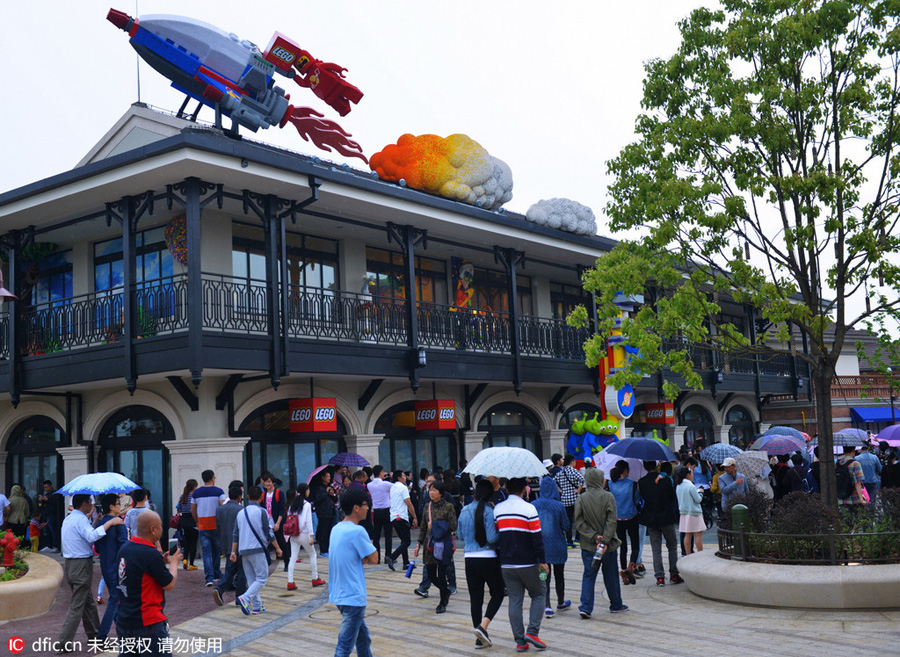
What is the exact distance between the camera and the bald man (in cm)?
657

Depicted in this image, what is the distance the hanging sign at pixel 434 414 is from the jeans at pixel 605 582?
11.5 metres

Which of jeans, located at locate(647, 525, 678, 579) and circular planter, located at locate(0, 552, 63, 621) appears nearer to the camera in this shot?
circular planter, located at locate(0, 552, 63, 621)

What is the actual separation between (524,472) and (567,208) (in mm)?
15179

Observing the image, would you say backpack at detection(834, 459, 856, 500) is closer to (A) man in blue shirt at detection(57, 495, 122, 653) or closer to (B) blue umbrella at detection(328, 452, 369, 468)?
(B) blue umbrella at detection(328, 452, 369, 468)

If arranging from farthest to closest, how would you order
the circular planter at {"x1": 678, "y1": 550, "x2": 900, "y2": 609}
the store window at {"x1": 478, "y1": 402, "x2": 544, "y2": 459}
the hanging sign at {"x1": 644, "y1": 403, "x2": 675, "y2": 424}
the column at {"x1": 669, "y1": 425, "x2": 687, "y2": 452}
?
the column at {"x1": 669, "y1": 425, "x2": 687, "y2": 452} < the hanging sign at {"x1": 644, "y1": 403, "x2": 675, "y2": 424} < the store window at {"x1": 478, "y1": 402, "x2": 544, "y2": 459} < the circular planter at {"x1": 678, "y1": 550, "x2": 900, "y2": 609}

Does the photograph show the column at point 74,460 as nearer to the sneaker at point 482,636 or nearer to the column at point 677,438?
the sneaker at point 482,636

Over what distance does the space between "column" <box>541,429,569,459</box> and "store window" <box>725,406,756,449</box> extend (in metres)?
11.0

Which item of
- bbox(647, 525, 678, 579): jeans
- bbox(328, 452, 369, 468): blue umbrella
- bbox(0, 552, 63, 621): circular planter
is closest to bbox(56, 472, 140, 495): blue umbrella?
bbox(0, 552, 63, 621): circular planter

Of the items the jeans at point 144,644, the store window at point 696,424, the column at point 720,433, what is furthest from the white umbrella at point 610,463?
the column at point 720,433

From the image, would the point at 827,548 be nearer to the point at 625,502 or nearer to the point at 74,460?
the point at 625,502

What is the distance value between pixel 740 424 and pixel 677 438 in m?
5.62

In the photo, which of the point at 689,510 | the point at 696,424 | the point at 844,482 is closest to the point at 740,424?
the point at 696,424

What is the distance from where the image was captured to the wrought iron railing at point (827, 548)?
1010 centimetres

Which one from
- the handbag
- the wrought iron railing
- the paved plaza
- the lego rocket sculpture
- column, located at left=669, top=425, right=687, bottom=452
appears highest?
the lego rocket sculpture
